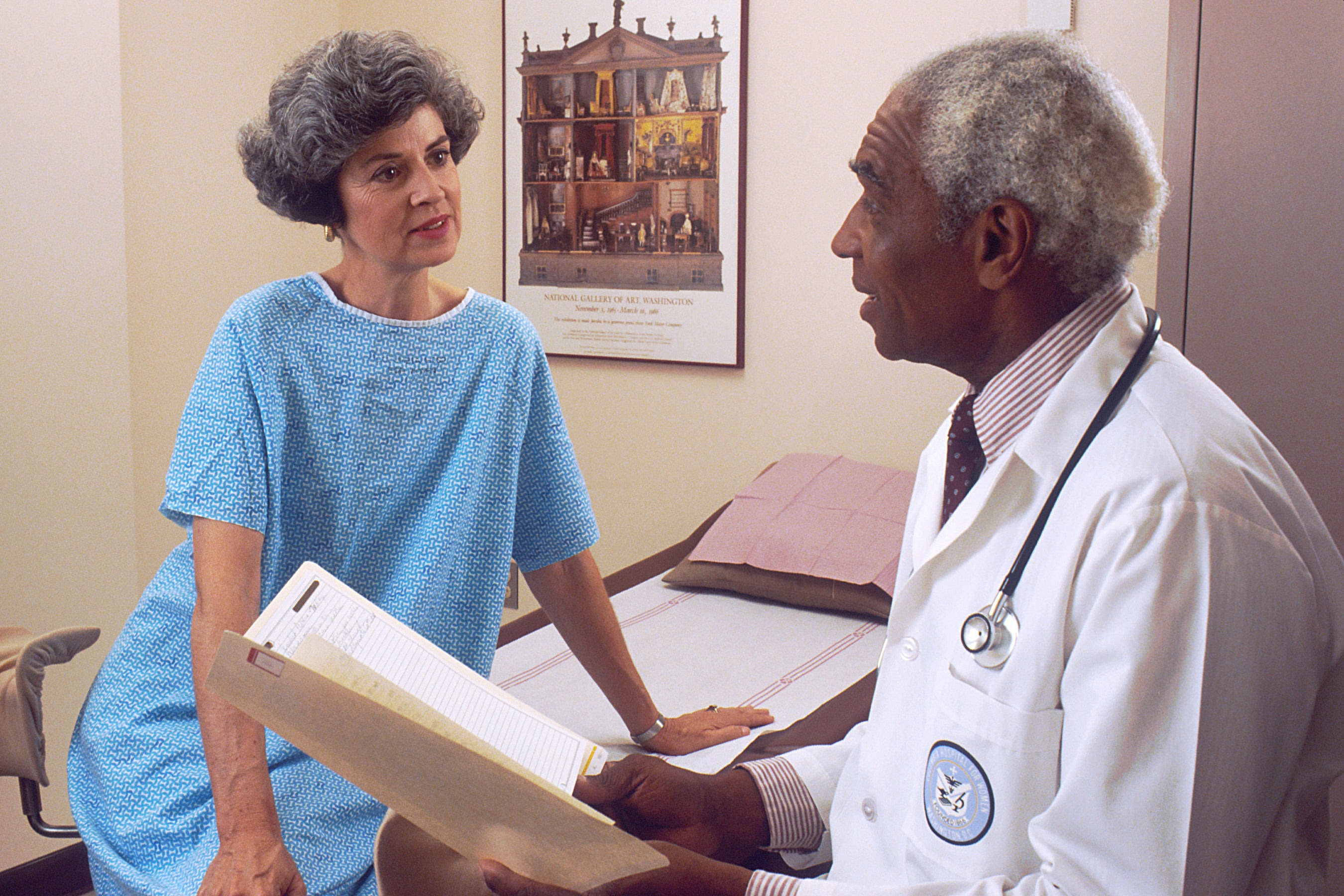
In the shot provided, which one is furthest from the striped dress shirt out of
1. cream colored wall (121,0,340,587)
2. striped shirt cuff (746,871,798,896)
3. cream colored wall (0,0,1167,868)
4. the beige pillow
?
cream colored wall (121,0,340,587)

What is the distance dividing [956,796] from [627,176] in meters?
2.54

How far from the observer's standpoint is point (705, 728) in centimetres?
182

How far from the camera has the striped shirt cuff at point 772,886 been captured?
950mm

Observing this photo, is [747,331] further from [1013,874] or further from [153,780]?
[1013,874]

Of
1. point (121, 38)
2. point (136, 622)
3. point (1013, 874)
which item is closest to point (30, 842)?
point (136, 622)

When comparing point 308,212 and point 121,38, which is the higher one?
point 121,38

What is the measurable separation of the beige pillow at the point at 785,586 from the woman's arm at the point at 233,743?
141cm

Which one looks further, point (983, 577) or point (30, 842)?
point (30, 842)

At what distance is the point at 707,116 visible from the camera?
3.01 meters

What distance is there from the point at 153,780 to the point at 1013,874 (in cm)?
→ 112

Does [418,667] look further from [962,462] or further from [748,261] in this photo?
[748,261]

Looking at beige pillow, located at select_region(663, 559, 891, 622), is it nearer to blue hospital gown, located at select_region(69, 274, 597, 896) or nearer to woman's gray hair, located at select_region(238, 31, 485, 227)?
blue hospital gown, located at select_region(69, 274, 597, 896)

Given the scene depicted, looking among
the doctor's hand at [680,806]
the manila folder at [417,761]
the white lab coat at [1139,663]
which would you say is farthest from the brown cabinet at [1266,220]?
the manila folder at [417,761]

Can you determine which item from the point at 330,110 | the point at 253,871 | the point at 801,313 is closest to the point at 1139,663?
the point at 253,871
